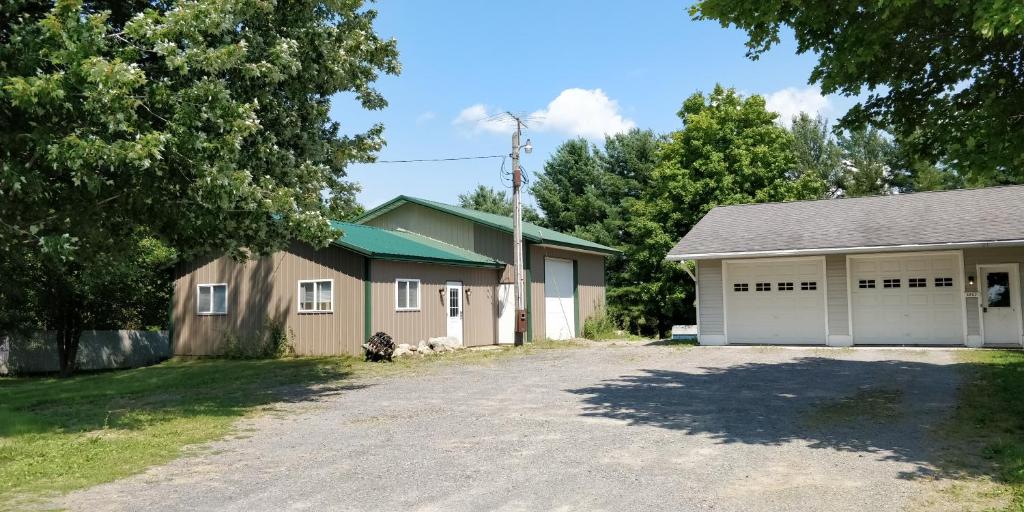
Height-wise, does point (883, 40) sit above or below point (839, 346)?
above

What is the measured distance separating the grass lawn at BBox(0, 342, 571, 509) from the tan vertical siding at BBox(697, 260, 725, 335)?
20.1 ft

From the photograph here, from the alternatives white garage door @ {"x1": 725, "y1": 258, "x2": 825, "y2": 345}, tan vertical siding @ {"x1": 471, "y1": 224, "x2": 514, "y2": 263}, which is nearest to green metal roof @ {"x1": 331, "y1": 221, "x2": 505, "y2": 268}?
tan vertical siding @ {"x1": 471, "y1": 224, "x2": 514, "y2": 263}

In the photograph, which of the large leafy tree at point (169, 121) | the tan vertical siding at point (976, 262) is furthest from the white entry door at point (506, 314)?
the tan vertical siding at point (976, 262)

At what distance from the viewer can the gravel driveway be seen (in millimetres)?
5352

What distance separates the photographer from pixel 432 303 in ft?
67.2

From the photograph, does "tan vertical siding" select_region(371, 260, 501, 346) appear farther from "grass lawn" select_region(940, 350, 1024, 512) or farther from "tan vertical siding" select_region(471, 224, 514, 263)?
"grass lawn" select_region(940, 350, 1024, 512)

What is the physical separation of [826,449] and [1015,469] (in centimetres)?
149

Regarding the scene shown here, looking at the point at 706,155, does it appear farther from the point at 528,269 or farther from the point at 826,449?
the point at 826,449

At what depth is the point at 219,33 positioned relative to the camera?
9023mm

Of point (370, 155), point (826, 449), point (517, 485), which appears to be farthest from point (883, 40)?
→ point (370, 155)

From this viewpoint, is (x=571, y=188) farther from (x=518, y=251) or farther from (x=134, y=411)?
(x=134, y=411)

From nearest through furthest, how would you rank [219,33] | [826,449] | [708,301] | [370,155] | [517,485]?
[517,485]
[826,449]
[219,33]
[370,155]
[708,301]

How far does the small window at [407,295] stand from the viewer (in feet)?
63.6

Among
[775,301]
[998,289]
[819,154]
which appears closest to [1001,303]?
[998,289]
